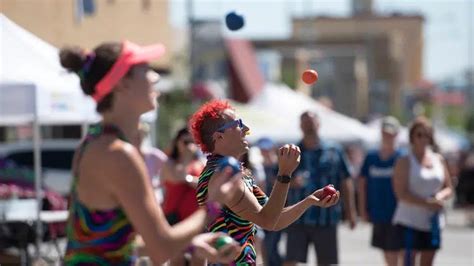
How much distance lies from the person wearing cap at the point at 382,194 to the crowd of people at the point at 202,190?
0.06m

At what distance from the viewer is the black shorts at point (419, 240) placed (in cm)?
1151

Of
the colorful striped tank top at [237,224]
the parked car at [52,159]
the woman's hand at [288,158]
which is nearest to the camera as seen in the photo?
the woman's hand at [288,158]

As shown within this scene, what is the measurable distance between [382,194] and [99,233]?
Result: 27.7 feet

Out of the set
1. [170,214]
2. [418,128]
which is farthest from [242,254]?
[418,128]

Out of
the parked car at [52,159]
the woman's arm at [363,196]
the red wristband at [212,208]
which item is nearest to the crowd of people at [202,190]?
the red wristband at [212,208]

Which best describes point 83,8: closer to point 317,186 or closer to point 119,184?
point 317,186

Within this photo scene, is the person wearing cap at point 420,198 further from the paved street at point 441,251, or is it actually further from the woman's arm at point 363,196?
the paved street at point 441,251

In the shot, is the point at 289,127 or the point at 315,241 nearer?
the point at 315,241

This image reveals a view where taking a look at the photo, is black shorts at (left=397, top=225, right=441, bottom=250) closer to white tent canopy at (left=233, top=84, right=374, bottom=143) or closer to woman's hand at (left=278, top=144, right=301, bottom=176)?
woman's hand at (left=278, top=144, right=301, bottom=176)

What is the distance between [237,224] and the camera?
671cm

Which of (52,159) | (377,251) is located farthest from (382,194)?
(52,159)

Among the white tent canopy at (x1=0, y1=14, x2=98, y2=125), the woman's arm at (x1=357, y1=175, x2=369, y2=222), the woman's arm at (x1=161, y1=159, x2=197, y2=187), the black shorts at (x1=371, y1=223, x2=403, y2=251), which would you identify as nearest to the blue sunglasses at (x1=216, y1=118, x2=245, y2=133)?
the woman's arm at (x1=161, y1=159, x2=197, y2=187)

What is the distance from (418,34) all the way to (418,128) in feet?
397

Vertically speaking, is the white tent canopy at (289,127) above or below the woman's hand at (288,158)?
below
